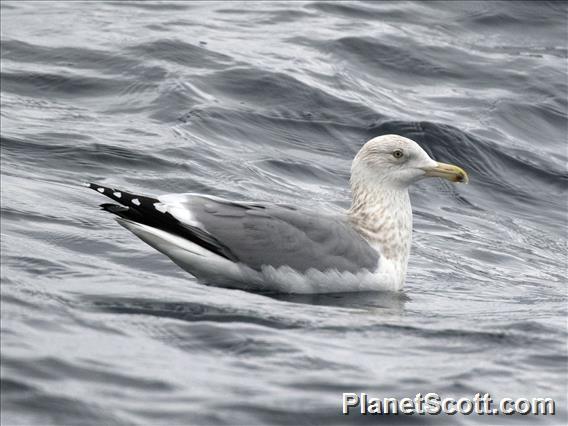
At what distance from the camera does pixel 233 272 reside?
7.89 metres

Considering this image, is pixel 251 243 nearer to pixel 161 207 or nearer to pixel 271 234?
pixel 271 234

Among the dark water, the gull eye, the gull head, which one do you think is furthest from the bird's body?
the gull eye

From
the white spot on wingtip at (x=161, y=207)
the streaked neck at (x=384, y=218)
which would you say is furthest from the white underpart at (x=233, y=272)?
the streaked neck at (x=384, y=218)

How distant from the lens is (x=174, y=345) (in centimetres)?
629

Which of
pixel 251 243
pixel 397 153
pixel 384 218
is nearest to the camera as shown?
pixel 251 243

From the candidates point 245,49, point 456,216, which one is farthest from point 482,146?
point 245,49

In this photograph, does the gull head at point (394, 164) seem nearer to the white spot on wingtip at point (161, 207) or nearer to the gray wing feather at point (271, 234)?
the gray wing feather at point (271, 234)

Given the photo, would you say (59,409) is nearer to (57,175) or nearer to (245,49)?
(57,175)

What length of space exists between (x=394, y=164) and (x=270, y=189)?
7.35ft

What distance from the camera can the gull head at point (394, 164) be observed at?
8867 mm

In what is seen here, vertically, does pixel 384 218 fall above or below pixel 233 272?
above

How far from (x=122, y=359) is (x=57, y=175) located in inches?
192

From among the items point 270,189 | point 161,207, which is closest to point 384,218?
point 161,207

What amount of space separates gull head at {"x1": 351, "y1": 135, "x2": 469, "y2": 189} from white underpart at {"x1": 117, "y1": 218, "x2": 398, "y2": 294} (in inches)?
41.6
